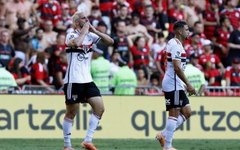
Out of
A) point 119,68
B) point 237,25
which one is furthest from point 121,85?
point 237,25

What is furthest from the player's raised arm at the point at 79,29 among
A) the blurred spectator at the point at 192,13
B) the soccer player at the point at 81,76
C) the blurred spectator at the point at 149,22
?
the blurred spectator at the point at 192,13

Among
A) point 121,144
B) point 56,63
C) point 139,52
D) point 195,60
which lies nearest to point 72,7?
point 139,52

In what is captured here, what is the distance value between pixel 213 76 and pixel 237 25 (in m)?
3.11

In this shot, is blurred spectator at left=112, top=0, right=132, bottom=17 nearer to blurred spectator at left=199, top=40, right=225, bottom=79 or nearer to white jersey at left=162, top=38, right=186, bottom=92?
blurred spectator at left=199, top=40, right=225, bottom=79

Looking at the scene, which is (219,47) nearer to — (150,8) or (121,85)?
(150,8)

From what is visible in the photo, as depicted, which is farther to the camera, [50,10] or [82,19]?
[50,10]

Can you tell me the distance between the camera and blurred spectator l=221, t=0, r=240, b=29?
2761 cm

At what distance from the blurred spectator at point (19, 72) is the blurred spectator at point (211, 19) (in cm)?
713

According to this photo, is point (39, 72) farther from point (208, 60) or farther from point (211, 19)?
point (211, 19)

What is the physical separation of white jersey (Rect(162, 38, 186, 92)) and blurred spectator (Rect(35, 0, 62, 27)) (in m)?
9.95

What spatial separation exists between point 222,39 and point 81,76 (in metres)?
12.0

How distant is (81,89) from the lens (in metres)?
15.8

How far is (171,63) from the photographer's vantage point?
16.0 metres

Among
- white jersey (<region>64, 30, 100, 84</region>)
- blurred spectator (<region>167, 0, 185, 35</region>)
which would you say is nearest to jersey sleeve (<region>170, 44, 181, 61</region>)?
white jersey (<region>64, 30, 100, 84</region>)
